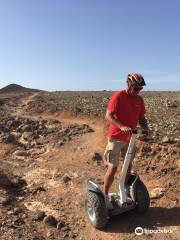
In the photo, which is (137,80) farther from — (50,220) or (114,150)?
(50,220)

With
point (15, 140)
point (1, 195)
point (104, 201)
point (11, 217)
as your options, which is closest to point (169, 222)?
point (104, 201)

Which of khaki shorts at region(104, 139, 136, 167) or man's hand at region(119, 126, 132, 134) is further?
khaki shorts at region(104, 139, 136, 167)

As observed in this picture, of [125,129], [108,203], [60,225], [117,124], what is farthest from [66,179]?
[125,129]

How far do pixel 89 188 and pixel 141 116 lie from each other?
4.50ft

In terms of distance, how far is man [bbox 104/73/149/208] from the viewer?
6.40 metres

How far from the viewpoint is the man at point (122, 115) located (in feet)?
21.0

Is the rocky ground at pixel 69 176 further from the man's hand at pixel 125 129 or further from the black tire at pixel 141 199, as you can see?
the man's hand at pixel 125 129

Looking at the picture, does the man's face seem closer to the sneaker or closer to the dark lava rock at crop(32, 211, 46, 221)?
the sneaker

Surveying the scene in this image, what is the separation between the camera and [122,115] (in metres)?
6.55

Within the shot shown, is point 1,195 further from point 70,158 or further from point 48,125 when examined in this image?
point 48,125

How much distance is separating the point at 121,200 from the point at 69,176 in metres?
3.24

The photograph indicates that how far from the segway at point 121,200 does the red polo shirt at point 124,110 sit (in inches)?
11.0

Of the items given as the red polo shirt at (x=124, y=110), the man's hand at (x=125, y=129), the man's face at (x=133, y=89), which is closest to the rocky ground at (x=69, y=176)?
the red polo shirt at (x=124, y=110)

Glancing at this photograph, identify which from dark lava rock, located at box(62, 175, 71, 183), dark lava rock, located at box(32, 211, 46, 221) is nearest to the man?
dark lava rock, located at box(32, 211, 46, 221)
